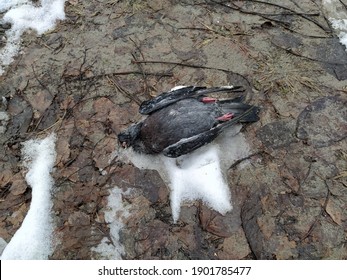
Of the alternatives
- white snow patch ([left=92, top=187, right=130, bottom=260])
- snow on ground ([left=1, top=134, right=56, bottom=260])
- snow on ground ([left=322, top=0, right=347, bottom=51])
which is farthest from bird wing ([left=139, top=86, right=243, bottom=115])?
snow on ground ([left=322, top=0, right=347, bottom=51])

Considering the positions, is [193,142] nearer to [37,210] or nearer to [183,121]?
[183,121]

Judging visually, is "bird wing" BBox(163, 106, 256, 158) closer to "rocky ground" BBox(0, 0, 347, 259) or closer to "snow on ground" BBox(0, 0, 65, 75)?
"rocky ground" BBox(0, 0, 347, 259)

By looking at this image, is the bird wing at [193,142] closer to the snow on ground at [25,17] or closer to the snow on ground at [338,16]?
the snow on ground at [338,16]

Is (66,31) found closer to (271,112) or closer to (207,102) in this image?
(207,102)

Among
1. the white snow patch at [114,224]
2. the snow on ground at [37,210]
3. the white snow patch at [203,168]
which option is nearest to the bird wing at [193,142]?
the white snow patch at [203,168]

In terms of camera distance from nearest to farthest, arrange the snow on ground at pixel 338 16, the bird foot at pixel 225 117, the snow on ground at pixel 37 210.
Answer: the snow on ground at pixel 37 210
the bird foot at pixel 225 117
the snow on ground at pixel 338 16
